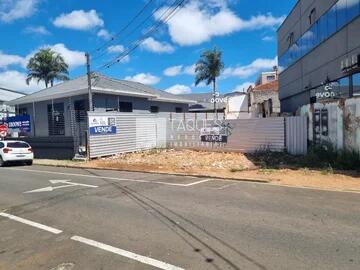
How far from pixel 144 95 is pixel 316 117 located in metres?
14.5

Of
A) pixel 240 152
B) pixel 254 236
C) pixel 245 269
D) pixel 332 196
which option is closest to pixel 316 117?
pixel 240 152

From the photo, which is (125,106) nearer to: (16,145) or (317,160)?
(16,145)

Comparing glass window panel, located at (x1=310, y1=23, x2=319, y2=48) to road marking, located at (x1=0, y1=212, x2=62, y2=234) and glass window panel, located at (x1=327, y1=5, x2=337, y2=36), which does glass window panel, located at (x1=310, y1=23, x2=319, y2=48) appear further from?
road marking, located at (x1=0, y1=212, x2=62, y2=234)

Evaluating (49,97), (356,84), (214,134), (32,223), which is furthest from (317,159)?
(49,97)

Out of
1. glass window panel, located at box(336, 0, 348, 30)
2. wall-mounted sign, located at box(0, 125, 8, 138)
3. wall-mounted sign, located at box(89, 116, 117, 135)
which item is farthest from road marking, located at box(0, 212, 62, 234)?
wall-mounted sign, located at box(0, 125, 8, 138)

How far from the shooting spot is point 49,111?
28453 mm

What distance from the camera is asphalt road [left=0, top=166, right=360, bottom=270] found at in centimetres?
527

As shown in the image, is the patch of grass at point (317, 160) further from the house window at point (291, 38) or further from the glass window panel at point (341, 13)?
the house window at point (291, 38)

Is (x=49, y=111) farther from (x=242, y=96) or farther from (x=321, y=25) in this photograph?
(x=242, y=96)

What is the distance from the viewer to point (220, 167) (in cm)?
1600

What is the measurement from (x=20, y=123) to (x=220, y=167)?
17.9 metres

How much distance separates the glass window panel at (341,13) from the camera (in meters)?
18.7

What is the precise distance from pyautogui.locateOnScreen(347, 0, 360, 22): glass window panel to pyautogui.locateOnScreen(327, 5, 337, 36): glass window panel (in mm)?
1887

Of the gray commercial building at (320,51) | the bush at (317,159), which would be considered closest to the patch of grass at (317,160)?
the bush at (317,159)
